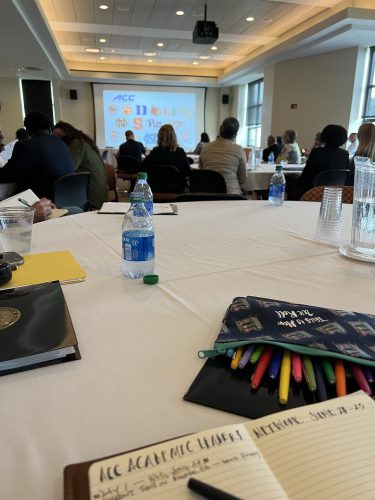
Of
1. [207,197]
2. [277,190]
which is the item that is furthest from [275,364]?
[207,197]

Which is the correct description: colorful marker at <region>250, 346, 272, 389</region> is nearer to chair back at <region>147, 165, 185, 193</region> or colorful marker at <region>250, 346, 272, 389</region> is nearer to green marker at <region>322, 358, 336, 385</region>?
green marker at <region>322, 358, 336, 385</region>

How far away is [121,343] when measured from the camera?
0.60m

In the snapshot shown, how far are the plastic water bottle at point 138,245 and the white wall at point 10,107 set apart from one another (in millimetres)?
10627

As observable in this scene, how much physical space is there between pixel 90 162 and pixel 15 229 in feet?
7.94

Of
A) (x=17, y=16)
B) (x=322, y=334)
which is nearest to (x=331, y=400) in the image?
(x=322, y=334)

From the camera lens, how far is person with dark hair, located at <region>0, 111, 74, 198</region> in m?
2.56

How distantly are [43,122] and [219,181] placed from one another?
1438mm

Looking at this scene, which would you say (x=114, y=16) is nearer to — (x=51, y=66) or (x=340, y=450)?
(x=51, y=66)

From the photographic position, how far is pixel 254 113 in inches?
438

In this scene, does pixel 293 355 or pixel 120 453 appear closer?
pixel 120 453

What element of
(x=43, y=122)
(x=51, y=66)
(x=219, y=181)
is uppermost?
(x=51, y=66)

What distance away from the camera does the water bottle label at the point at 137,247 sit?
0.83 meters

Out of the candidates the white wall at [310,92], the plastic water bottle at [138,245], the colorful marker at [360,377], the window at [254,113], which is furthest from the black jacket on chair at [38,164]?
the window at [254,113]

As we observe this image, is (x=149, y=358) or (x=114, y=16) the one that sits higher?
(x=114, y=16)
